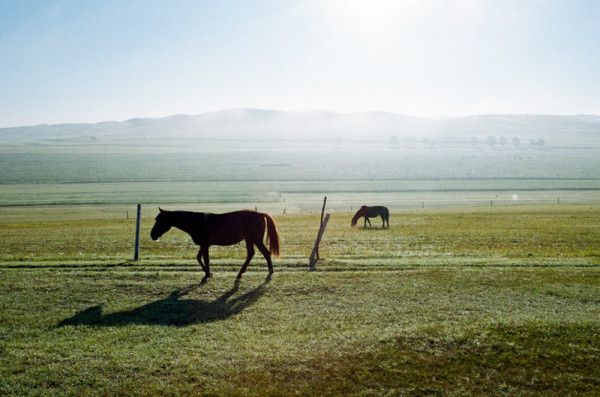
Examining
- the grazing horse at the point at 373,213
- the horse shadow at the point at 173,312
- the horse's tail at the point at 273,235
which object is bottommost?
the grazing horse at the point at 373,213

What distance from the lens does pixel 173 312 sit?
511 inches

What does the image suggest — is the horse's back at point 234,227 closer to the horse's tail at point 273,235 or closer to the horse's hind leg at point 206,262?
the horse's hind leg at point 206,262

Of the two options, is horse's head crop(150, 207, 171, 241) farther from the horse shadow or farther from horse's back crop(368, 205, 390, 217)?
horse's back crop(368, 205, 390, 217)

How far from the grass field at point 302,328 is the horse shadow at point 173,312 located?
5 cm

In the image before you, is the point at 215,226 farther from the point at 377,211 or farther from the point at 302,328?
the point at 377,211

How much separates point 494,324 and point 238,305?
21.3 ft

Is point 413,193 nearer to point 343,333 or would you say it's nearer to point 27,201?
point 27,201

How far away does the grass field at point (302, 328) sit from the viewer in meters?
9.56

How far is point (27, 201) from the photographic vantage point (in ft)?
315

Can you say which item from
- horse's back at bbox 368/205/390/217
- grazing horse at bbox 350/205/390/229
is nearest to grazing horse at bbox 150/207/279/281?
grazing horse at bbox 350/205/390/229

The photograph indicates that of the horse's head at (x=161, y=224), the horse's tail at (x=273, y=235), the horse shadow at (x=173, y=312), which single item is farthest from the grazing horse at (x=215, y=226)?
Result: the horse shadow at (x=173, y=312)

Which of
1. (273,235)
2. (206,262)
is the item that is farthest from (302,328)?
(273,235)

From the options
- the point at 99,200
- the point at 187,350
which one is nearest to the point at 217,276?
the point at 187,350

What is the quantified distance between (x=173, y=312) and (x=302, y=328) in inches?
137
